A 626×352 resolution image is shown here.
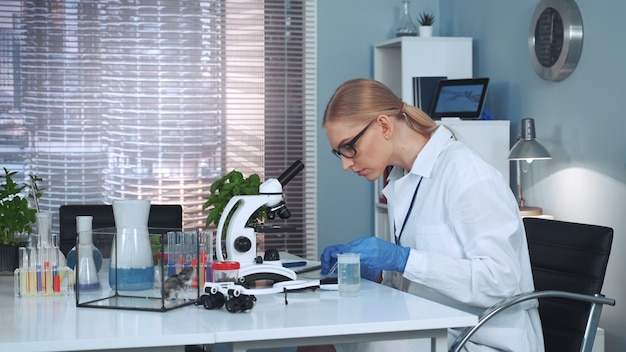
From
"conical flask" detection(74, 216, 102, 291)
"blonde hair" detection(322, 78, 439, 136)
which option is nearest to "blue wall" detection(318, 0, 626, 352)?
"blonde hair" detection(322, 78, 439, 136)

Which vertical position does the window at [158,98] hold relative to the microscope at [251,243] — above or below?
above

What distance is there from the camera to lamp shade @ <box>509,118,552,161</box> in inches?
143

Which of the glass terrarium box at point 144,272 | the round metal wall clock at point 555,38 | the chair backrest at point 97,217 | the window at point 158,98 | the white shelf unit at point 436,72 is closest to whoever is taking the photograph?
the glass terrarium box at point 144,272

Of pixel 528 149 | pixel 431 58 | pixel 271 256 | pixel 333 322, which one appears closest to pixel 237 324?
pixel 333 322

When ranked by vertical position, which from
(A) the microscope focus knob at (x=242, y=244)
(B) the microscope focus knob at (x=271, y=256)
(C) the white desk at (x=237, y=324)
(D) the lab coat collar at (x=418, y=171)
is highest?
(D) the lab coat collar at (x=418, y=171)

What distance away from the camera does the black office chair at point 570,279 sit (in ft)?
A: 7.68

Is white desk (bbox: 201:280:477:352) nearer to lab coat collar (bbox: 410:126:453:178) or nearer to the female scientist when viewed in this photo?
the female scientist

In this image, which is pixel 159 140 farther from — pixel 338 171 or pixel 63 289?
pixel 63 289

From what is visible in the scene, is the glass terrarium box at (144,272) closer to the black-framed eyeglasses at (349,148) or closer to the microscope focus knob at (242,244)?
the microscope focus knob at (242,244)

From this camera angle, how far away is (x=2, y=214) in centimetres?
264

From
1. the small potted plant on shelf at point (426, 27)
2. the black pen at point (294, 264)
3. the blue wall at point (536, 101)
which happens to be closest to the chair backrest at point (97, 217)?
the black pen at point (294, 264)

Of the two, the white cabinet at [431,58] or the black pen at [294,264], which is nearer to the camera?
the black pen at [294,264]

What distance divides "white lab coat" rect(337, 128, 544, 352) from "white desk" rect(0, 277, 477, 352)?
16 cm

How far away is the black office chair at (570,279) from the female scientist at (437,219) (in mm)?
127
